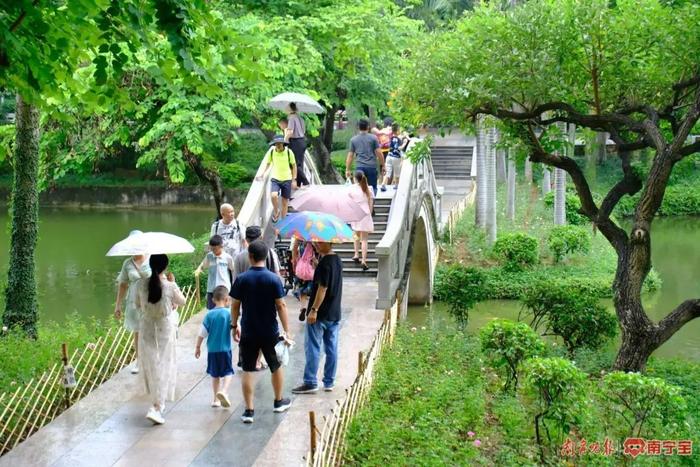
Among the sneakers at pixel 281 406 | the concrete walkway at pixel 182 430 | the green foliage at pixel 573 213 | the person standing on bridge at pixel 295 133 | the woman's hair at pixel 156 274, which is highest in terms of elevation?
the person standing on bridge at pixel 295 133

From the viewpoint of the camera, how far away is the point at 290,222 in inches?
367

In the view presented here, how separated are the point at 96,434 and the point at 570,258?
1630 centimetres

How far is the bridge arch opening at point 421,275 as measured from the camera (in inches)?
709

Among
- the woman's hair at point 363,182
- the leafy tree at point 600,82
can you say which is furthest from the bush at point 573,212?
the woman's hair at point 363,182

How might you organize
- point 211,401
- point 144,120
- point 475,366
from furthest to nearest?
point 144,120 < point 475,366 < point 211,401

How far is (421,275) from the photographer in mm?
18844

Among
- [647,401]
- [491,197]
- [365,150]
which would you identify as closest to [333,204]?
[365,150]

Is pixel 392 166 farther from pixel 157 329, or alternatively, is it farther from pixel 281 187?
pixel 157 329

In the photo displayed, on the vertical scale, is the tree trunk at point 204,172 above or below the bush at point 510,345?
above

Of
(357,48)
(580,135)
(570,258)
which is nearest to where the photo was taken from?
(580,135)

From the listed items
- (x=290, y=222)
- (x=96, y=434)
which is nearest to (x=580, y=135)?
(x=290, y=222)

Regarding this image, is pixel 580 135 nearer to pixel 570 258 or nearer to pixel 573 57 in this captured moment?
pixel 573 57

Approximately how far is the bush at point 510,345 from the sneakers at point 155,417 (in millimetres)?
4223

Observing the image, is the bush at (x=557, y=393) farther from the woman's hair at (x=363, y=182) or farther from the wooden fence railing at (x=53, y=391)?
the woman's hair at (x=363, y=182)
